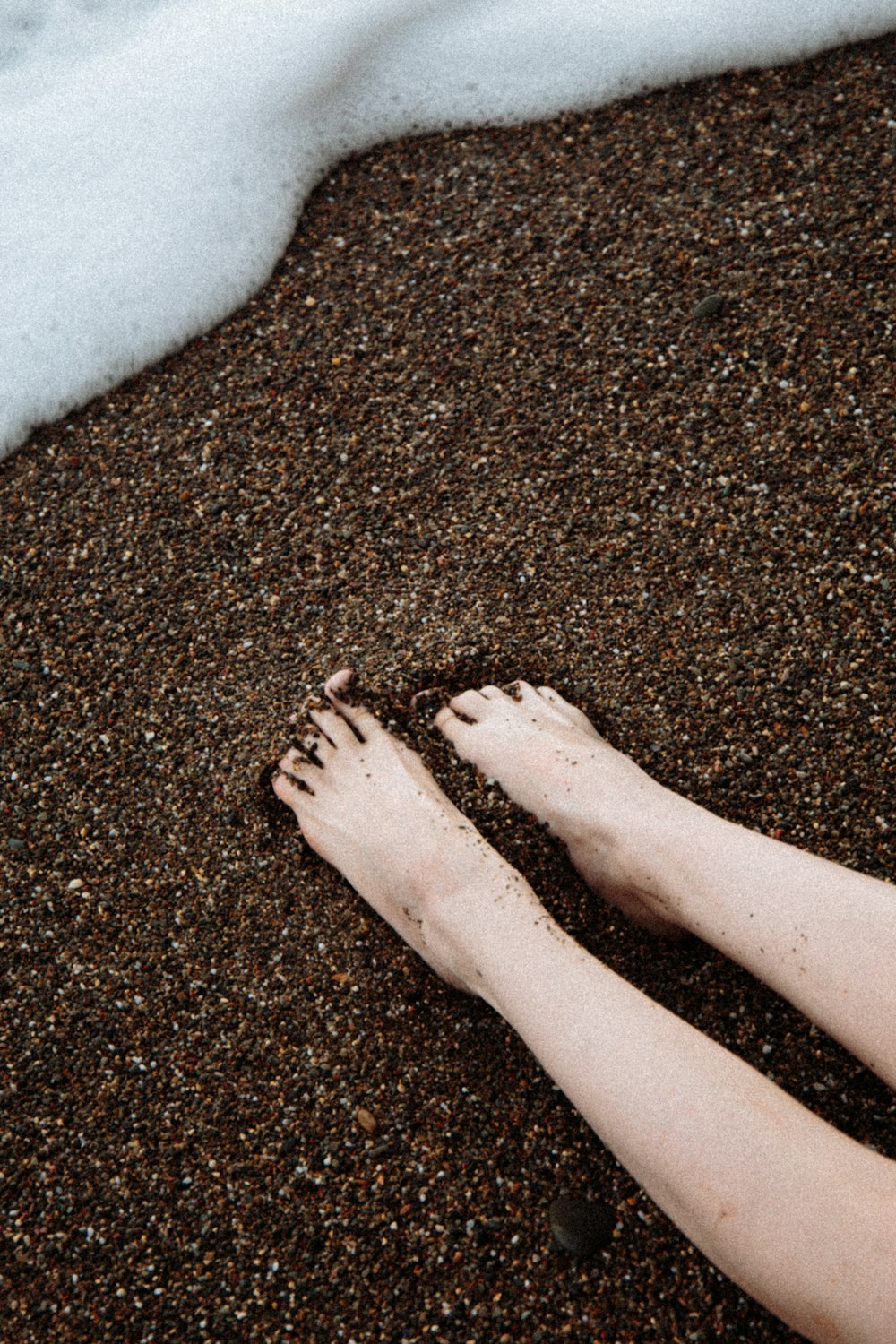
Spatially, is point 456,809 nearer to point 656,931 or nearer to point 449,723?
point 449,723

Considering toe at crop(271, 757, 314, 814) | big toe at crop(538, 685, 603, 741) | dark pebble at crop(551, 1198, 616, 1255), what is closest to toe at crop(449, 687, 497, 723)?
big toe at crop(538, 685, 603, 741)

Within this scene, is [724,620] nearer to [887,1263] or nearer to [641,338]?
[641,338]

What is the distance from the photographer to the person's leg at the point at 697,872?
1247mm

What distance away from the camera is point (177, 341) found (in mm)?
2068

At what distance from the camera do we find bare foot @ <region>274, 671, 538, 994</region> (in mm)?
1549

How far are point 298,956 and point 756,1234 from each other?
83 centimetres

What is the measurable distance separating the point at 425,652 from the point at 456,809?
296 mm

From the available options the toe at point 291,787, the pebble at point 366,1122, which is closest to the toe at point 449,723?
the toe at point 291,787

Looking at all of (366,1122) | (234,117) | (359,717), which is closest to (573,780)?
(359,717)

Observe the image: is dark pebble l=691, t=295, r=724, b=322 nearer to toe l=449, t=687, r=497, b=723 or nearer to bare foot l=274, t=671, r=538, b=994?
toe l=449, t=687, r=497, b=723

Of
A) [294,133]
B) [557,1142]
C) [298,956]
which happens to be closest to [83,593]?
[298,956]

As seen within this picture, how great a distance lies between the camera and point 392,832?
164cm

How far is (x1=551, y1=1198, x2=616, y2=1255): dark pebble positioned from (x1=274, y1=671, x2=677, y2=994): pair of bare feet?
1.13 ft

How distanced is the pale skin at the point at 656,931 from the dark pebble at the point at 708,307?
82 centimetres
